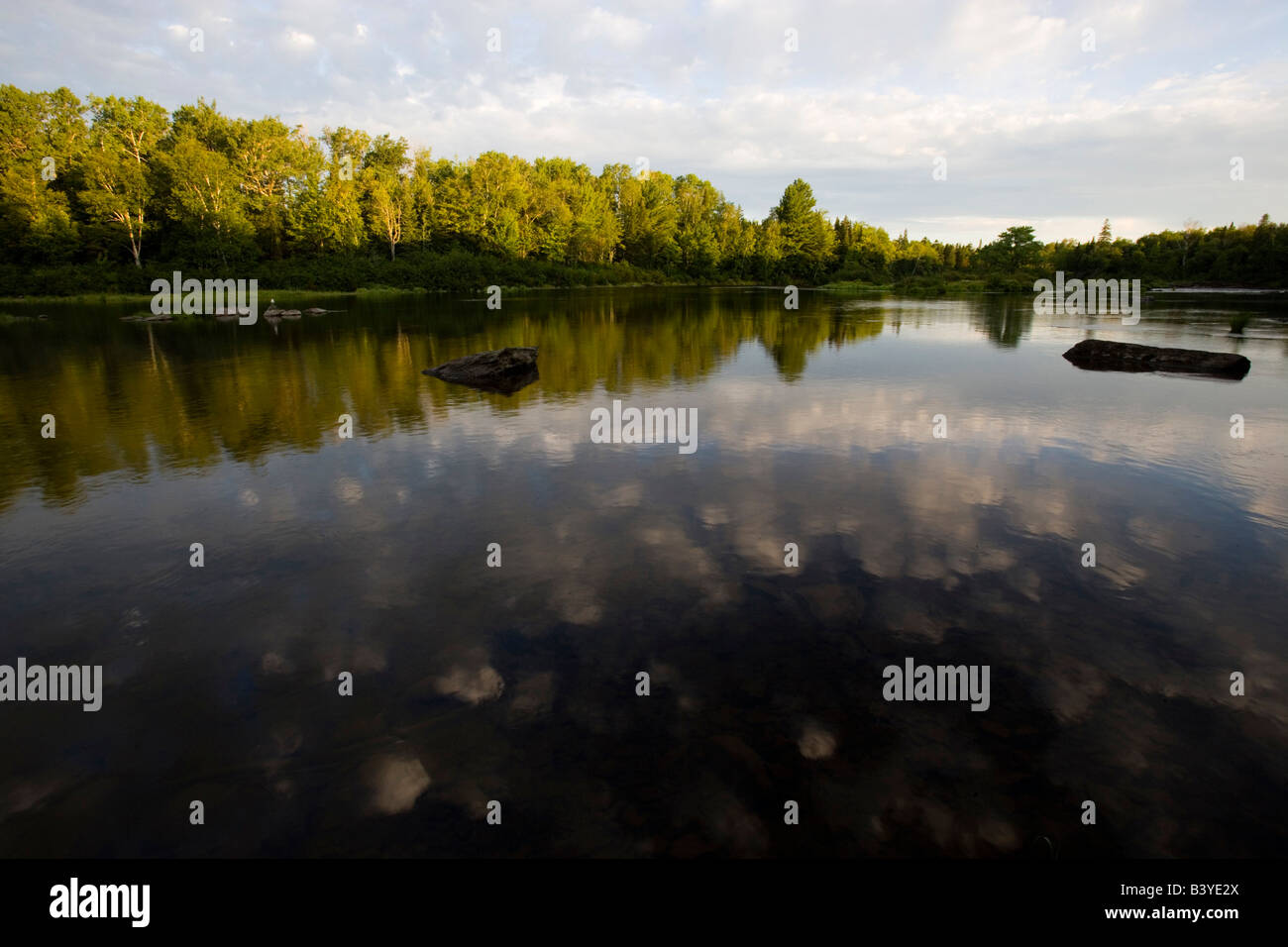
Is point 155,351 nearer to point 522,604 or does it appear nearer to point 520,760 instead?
point 522,604

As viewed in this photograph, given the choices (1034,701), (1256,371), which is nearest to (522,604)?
(1034,701)

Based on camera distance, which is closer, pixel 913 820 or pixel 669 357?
pixel 913 820

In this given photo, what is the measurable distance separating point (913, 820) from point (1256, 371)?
29498 mm

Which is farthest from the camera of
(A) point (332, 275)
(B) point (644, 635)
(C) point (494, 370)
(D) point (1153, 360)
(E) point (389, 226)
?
(E) point (389, 226)

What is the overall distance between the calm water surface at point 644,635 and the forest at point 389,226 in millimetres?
85601

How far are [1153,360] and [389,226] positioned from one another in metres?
104

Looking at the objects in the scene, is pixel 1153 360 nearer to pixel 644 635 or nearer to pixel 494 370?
pixel 494 370

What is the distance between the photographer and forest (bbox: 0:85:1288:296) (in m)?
75.8

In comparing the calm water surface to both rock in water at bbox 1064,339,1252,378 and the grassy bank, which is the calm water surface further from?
the grassy bank

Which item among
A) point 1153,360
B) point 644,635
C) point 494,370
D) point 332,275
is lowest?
point 644,635

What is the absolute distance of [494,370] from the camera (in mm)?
21109

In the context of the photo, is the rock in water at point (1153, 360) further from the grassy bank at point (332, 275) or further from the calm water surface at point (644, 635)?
the grassy bank at point (332, 275)

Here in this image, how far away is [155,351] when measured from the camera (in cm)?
2895

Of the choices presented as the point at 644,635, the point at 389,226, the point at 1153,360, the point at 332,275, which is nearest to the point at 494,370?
the point at 644,635
